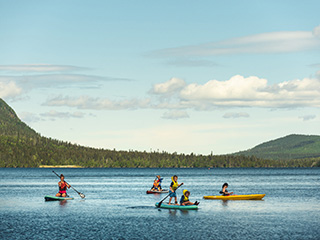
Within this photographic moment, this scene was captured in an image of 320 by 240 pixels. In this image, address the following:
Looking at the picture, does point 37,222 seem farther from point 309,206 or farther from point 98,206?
point 309,206

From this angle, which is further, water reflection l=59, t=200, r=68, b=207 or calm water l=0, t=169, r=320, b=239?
water reflection l=59, t=200, r=68, b=207

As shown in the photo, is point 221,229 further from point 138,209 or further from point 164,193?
point 164,193

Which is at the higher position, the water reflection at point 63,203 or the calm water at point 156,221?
the water reflection at point 63,203

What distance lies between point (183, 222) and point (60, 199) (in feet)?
93.5

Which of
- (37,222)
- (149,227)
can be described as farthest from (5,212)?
(149,227)

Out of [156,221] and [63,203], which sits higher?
[63,203]

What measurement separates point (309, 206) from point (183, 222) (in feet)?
76.4

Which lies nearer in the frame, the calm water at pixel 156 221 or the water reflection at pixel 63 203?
the calm water at pixel 156 221

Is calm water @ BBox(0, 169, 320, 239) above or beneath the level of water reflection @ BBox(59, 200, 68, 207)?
beneath

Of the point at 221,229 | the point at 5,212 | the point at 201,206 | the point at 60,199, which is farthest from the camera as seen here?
the point at 60,199

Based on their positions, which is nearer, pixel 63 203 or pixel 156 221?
pixel 156 221

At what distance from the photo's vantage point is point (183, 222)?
5144 centimetres

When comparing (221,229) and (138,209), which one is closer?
(221,229)

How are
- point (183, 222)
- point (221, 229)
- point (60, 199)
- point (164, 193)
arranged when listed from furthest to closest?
point (164, 193), point (60, 199), point (183, 222), point (221, 229)
